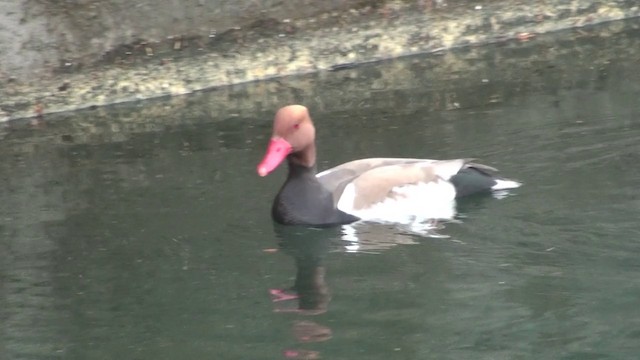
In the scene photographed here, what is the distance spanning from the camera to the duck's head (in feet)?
27.3

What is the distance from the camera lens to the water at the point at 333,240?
6406 mm

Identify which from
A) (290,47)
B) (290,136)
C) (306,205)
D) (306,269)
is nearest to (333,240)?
(306,205)

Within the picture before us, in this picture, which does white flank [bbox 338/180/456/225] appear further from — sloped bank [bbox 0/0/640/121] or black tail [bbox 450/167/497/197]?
sloped bank [bbox 0/0/640/121]

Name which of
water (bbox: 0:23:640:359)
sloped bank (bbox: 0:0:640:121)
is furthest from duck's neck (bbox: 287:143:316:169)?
sloped bank (bbox: 0:0:640:121)

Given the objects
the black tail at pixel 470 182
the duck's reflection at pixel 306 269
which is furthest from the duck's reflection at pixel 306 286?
the black tail at pixel 470 182

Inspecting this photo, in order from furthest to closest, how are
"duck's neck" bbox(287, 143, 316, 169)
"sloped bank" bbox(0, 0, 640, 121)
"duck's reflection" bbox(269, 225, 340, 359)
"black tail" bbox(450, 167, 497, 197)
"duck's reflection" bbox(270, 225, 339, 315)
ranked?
"sloped bank" bbox(0, 0, 640, 121) < "black tail" bbox(450, 167, 497, 197) < "duck's neck" bbox(287, 143, 316, 169) < "duck's reflection" bbox(270, 225, 339, 315) < "duck's reflection" bbox(269, 225, 340, 359)

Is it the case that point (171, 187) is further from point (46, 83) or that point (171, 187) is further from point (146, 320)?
point (46, 83)

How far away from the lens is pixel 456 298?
22.2 feet

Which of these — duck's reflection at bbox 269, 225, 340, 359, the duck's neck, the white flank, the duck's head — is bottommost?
duck's reflection at bbox 269, 225, 340, 359

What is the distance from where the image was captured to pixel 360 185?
8.49 m

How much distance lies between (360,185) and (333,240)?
600 millimetres

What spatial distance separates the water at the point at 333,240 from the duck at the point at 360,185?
157 mm

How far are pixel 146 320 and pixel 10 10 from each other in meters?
7.28

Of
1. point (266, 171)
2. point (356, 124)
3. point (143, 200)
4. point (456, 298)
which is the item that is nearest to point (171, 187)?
point (143, 200)
